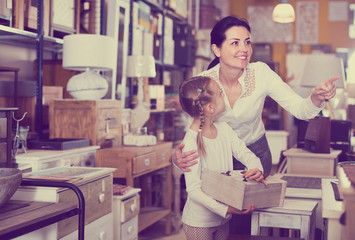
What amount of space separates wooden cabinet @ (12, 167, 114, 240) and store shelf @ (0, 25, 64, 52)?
972 millimetres

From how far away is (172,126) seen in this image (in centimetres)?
545

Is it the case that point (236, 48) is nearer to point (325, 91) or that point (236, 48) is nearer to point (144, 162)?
point (325, 91)

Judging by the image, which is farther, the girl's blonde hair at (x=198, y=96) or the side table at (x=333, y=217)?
the girl's blonde hair at (x=198, y=96)

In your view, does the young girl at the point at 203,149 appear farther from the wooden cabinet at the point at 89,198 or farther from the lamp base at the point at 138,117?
the lamp base at the point at 138,117

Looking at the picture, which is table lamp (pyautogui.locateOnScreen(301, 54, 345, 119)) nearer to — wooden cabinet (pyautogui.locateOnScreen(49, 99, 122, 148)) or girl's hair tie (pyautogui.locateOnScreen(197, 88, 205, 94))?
wooden cabinet (pyautogui.locateOnScreen(49, 99, 122, 148))

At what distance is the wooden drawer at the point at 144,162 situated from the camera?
144 inches

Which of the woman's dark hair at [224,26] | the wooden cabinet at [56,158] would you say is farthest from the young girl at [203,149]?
the wooden cabinet at [56,158]

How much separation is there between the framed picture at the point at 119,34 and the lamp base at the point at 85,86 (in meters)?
0.70

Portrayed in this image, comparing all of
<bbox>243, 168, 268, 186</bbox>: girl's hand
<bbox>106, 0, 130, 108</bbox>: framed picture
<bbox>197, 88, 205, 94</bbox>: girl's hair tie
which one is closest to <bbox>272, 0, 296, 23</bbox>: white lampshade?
<bbox>106, 0, 130, 108</bbox>: framed picture

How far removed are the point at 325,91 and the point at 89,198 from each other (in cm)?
144

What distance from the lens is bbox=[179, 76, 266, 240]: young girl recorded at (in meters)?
1.95

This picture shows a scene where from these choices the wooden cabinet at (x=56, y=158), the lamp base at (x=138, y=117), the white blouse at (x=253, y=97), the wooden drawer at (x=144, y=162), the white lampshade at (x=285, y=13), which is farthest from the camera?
the white lampshade at (x=285, y=13)

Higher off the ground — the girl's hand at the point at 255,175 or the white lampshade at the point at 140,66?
the white lampshade at the point at 140,66

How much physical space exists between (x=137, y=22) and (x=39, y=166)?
235 cm
